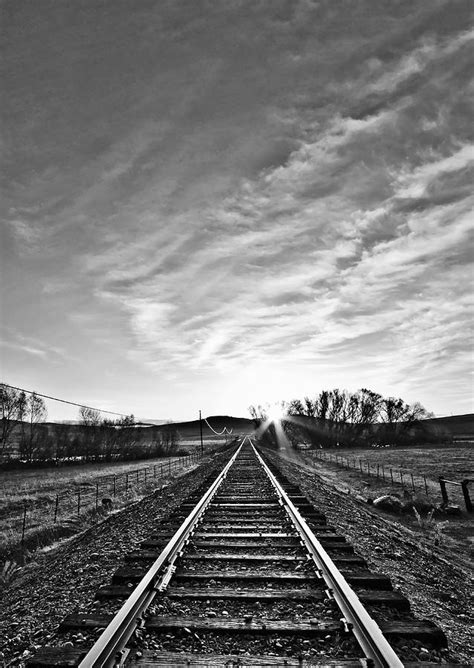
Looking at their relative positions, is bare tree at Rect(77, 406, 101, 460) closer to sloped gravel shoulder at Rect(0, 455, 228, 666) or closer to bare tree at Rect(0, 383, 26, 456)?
bare tree at Rect(0, 383, 26, 456)

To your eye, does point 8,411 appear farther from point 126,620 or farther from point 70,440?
point 126,620

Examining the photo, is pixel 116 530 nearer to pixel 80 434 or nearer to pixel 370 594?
pixel 370 594

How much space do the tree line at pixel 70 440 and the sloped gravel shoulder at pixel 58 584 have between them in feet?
154

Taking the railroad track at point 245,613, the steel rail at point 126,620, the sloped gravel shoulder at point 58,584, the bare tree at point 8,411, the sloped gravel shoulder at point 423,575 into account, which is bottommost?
the sloped gravel shoulder at point 423,575

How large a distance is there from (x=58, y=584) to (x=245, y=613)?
3069mm

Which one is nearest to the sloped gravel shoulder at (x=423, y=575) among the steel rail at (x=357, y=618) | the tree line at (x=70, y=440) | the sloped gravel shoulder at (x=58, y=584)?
the steel rail at (x=357, y=618)

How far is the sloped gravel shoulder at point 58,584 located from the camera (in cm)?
402

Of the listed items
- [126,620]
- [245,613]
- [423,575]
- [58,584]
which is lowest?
[423,575]

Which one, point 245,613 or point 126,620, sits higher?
point 126,620

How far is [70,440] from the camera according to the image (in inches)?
2347

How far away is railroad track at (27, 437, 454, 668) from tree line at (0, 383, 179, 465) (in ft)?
166

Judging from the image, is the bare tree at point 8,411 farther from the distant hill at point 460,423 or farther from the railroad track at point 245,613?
the distant hill at point 460,423

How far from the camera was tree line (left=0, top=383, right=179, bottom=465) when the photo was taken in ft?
180

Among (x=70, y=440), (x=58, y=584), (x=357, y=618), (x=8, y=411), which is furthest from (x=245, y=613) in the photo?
(x=8, y=411)
